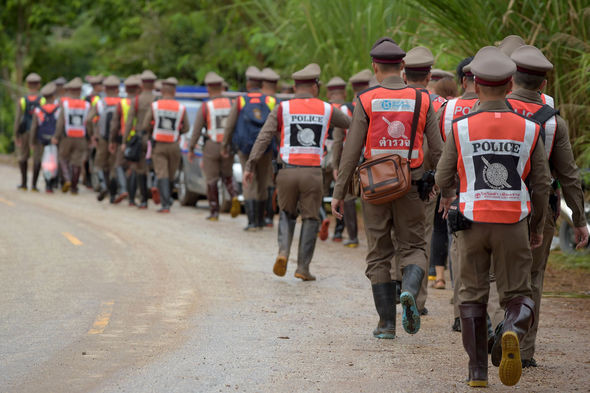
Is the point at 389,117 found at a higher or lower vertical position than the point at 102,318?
higher

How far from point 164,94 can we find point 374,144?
382 inches

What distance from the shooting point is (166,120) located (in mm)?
16719

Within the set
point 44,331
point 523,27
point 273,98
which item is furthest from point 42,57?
point 44,331

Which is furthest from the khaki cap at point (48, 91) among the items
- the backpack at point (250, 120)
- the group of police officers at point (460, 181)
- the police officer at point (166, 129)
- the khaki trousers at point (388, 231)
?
the khaki trousers at point (388, 231)

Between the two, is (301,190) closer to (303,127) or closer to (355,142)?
(303,127)

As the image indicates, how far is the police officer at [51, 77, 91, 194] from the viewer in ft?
66.7

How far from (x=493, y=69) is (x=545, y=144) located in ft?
2.00

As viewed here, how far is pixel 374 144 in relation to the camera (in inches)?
305

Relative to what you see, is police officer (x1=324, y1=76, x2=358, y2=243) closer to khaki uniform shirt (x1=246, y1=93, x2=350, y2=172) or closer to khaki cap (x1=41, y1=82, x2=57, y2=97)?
khaki uniform shirt (x1=246, y1=93, x2=350, y2=172)

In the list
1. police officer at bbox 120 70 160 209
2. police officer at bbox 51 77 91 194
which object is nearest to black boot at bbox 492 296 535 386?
police officer at bbox 120 70 160 209

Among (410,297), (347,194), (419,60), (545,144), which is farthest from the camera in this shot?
(347,194)

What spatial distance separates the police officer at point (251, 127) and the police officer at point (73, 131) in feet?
20.7

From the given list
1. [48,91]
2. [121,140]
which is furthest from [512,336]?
[48,91]

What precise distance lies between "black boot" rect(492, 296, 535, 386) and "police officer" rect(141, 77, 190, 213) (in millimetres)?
11018
